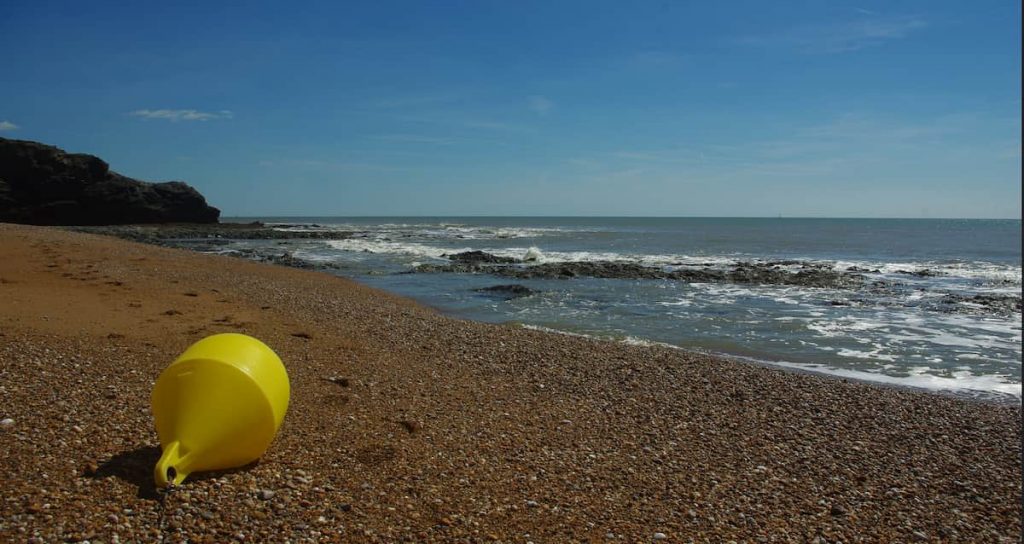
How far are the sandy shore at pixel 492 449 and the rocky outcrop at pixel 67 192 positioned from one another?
56.8m

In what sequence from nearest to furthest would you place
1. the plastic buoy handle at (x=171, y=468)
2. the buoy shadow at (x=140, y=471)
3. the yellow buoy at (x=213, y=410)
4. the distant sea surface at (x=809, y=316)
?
the plastic buoy handle at (x=171, y=468)
the buoy shadow at (x=140, y=471)
the yellow buoy at (x=213, y=410)
the distant sea surface at (x=809, y=316)

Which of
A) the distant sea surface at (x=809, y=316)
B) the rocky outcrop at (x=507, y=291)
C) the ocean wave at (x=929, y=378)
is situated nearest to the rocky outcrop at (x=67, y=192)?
the distant sea surface at (x=809, y=316)

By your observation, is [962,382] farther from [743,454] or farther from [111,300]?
[111,300]

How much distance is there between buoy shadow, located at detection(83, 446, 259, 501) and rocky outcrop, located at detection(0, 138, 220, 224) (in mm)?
63974

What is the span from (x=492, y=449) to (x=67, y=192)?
66.6 meters

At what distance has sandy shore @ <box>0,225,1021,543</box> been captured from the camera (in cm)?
414

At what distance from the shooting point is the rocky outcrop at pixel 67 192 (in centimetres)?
5531

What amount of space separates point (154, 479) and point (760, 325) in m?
13.6

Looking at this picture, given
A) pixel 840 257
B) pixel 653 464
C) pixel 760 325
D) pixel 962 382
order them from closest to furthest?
1. pixel 653 464
2. pixel 962 382
3. pixel 760 325
4. pixel 840 257

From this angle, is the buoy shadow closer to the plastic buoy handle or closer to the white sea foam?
the plastic buoy handle

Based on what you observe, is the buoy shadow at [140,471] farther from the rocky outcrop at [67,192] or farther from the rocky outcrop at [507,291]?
the rocky outcrop at [67,192]

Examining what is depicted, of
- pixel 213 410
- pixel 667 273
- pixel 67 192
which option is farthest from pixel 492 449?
pixel 67 192

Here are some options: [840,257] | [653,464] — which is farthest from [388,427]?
[840,257]

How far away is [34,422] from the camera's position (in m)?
4.94
